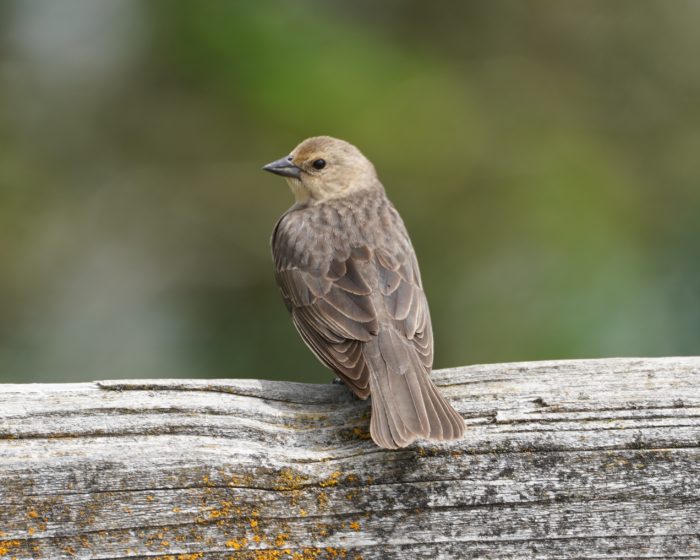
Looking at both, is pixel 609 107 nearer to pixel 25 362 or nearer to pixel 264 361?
pixel 264 361

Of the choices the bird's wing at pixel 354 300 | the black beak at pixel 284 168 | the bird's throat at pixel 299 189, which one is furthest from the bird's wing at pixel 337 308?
the bird's throat at pixel 299 189

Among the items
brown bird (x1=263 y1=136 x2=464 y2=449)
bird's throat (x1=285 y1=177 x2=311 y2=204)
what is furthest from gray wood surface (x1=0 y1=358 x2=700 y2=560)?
bird's throat (x1=285 y1=177 x2=311 y2=204)

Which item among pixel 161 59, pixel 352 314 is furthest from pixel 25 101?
pixel 352 314

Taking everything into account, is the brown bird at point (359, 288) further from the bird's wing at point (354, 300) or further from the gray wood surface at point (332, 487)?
the gray wood surface at point (332, 487)

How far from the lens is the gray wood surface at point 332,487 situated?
276cm

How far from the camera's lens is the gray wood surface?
9.05 feet

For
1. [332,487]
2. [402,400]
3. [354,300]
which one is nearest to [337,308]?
[354,300]

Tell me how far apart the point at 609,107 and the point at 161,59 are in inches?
99.3

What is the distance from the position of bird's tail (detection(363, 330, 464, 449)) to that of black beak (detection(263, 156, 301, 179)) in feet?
5.74

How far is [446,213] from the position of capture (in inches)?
235

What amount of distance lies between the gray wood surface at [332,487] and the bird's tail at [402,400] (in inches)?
A: 2.0

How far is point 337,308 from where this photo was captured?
4.49 metres

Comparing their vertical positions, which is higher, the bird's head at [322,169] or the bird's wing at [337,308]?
the bird's head at [322,169]

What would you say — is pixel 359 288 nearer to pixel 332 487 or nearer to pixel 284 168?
pixel 284 168
